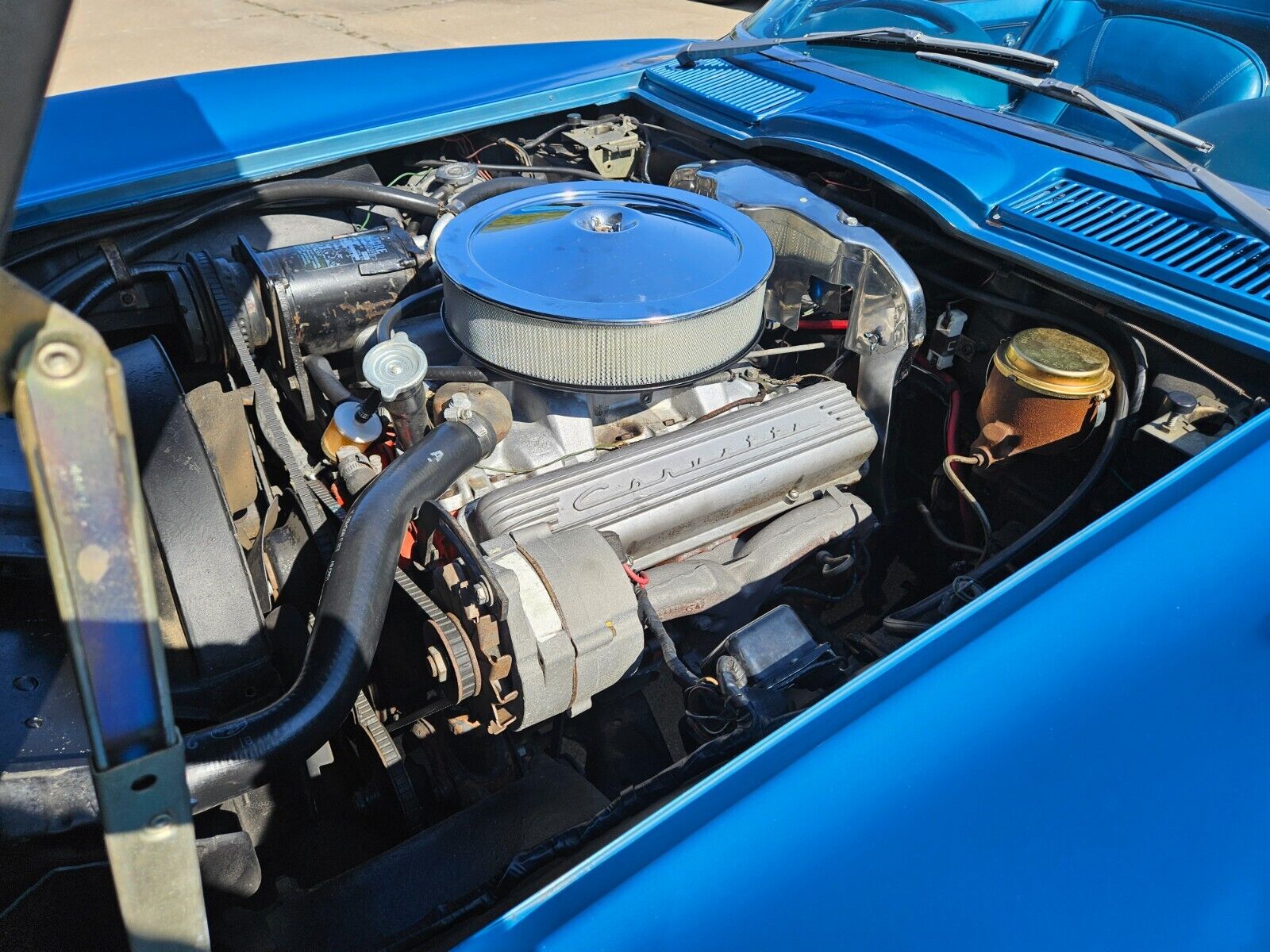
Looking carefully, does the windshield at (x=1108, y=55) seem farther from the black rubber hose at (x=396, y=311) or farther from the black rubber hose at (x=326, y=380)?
the black rubber hose at (x=326, y=380)

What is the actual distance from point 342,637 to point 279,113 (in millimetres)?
1526

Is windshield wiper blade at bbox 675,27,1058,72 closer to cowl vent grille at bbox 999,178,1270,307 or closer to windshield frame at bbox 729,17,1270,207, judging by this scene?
windshield frame at bbox 729,17,1270,207

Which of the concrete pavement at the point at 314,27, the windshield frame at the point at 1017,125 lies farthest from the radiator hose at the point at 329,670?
the concrete pavement at the point at 314,27

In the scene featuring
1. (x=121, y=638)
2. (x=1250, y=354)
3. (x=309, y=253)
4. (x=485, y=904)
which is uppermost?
(x=121, y=638)

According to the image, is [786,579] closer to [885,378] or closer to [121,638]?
[885,378]

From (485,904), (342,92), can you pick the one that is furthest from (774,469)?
(342,92)

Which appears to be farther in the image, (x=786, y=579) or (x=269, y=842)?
(x=786, y=579)

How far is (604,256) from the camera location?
1545 mm

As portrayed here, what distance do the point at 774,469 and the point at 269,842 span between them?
0.94 meters

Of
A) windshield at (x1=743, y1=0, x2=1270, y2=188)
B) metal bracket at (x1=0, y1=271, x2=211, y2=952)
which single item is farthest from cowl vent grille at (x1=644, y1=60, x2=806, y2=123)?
metal bracket at (x1=0, y1=271, x2=211, y2=952)

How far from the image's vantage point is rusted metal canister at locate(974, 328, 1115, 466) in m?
1.56

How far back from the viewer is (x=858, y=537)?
5.65ft

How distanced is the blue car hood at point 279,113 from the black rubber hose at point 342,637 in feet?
3.28

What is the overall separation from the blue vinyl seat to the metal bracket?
204 cm
